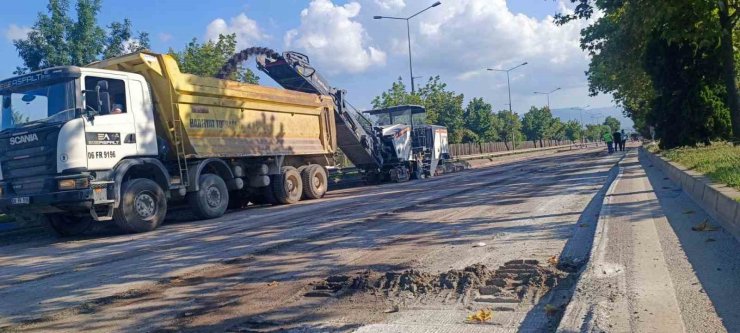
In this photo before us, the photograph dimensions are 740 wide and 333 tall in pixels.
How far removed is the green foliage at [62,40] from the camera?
20062mm

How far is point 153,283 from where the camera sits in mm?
6156

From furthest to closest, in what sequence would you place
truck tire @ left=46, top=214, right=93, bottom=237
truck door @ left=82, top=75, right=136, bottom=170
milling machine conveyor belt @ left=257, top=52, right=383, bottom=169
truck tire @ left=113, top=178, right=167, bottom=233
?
milling machine conveyor belt @ left=257, top=52, right=383, bottom=169 → truck tire @ left=46, top=214, right=93, bottom=237 → truck tire @ left=113, top=178, right=167, bottom=233 → truck door @ left=82, top=75, right=136, bottom=170

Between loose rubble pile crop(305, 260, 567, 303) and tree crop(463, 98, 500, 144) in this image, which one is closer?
loose rubble pile crop(305, 260, 567, 303)

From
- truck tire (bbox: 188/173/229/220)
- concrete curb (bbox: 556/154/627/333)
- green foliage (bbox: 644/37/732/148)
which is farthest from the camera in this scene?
green foliage (bbox: 644/37/732/148)

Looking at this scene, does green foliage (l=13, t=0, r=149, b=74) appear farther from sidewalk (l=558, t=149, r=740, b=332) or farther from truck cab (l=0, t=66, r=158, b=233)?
sidewalk (l=558, t=149, r=740, b=332)

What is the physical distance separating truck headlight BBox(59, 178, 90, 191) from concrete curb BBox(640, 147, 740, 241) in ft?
31.5

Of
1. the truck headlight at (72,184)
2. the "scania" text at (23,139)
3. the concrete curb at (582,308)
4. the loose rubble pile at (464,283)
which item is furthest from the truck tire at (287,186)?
the concrete curb at (582,308)

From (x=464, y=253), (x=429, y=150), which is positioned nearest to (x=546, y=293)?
(x=464, y=253)

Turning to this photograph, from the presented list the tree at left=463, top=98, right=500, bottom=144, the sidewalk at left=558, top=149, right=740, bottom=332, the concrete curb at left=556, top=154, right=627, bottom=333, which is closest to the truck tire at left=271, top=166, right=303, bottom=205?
the sidewalk at left=558, top=149, right=740, bottom=332

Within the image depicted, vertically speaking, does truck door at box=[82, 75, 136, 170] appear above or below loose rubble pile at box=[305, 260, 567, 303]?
above

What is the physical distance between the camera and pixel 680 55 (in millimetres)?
20016

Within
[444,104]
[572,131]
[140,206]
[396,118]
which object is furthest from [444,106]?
[572,131]

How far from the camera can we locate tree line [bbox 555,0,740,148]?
1497cm

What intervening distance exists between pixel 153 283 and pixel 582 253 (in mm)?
4495
